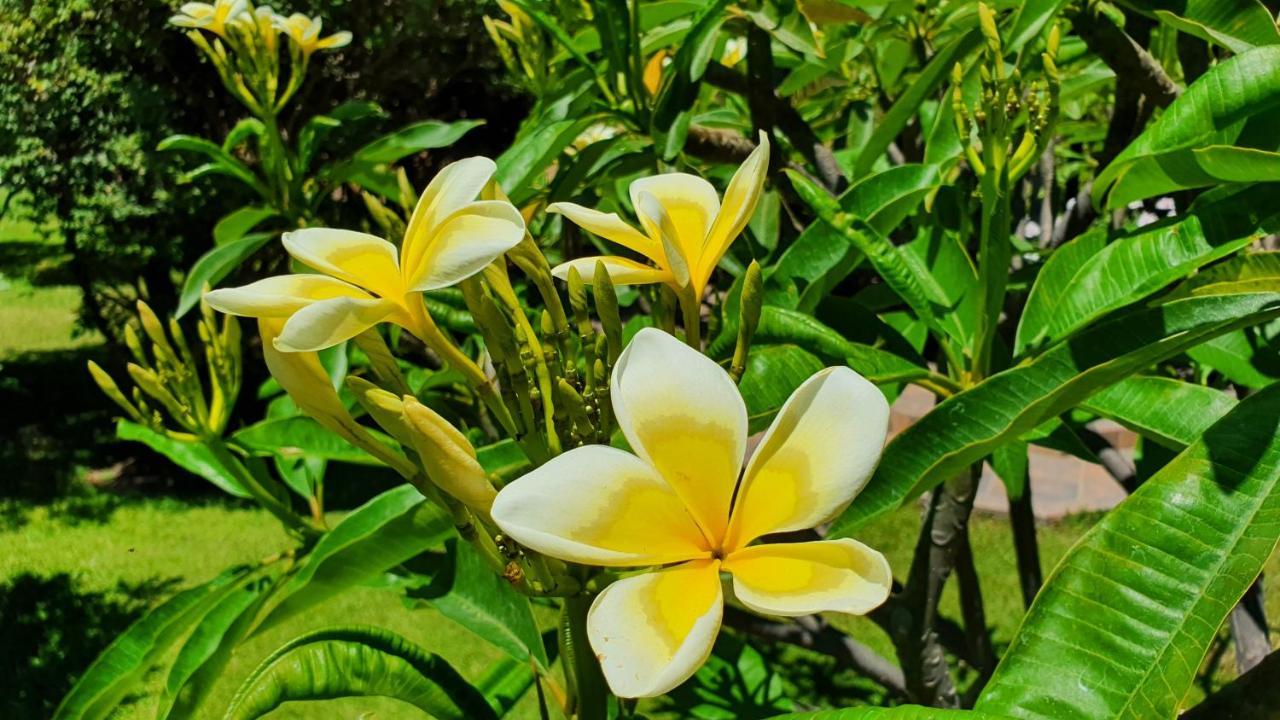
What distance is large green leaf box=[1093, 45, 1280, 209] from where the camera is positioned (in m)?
0.77

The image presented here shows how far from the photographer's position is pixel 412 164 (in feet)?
19.9

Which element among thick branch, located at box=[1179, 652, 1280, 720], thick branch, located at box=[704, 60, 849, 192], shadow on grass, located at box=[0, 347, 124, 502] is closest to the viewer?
thick branch, located at box=[1179, 652, 1280, 720]

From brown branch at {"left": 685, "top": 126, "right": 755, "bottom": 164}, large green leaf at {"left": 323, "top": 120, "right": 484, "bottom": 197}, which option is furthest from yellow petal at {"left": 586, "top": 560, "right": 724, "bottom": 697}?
large green leaf at {"left": 323, "top": 120, "right": 484, "bottom": 197}

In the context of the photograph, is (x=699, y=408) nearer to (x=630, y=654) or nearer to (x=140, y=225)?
(x=630, y=654)

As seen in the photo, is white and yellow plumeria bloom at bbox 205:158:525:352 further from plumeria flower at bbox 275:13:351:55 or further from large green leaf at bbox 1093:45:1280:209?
plumeria flower at bbox 275:13:351:55

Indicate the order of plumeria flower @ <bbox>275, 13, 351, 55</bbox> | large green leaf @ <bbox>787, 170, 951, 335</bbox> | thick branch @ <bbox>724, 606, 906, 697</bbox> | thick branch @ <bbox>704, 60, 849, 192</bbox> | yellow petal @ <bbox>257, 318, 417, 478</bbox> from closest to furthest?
yellow petal @ <bbox>257, 318, 417, 478</bbox>
large green leaf @ <bbox>787, 170, 951, 335</bbox>
thick branch @ <bbox>704, 60, 849, 192</bbox>
thick branch @ <bbox>724, 606, 906, 697</bbox>
plumeria flower @ <bbox>275, 13, 351, 55</bbox>

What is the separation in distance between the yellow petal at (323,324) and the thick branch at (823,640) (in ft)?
3.25

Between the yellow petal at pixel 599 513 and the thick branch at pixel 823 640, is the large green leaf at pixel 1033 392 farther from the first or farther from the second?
the thick branch at pixel 823 640

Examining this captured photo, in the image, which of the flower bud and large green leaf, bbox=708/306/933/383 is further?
large green leaf, bbox=708/306/933/383

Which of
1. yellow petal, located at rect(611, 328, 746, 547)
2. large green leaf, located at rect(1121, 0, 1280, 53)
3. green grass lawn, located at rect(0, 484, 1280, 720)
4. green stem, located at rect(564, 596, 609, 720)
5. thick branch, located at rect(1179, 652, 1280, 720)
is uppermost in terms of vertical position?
large green leaf, located at rect(1121, 0, 1280, 53)

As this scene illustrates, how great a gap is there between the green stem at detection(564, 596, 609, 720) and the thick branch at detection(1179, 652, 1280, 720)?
385mm

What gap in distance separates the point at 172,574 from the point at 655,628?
448 centimetres

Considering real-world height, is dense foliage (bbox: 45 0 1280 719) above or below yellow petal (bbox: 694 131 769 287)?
below

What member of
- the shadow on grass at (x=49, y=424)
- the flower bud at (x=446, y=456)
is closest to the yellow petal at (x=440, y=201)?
the flower bud at (x=446, y=456)
